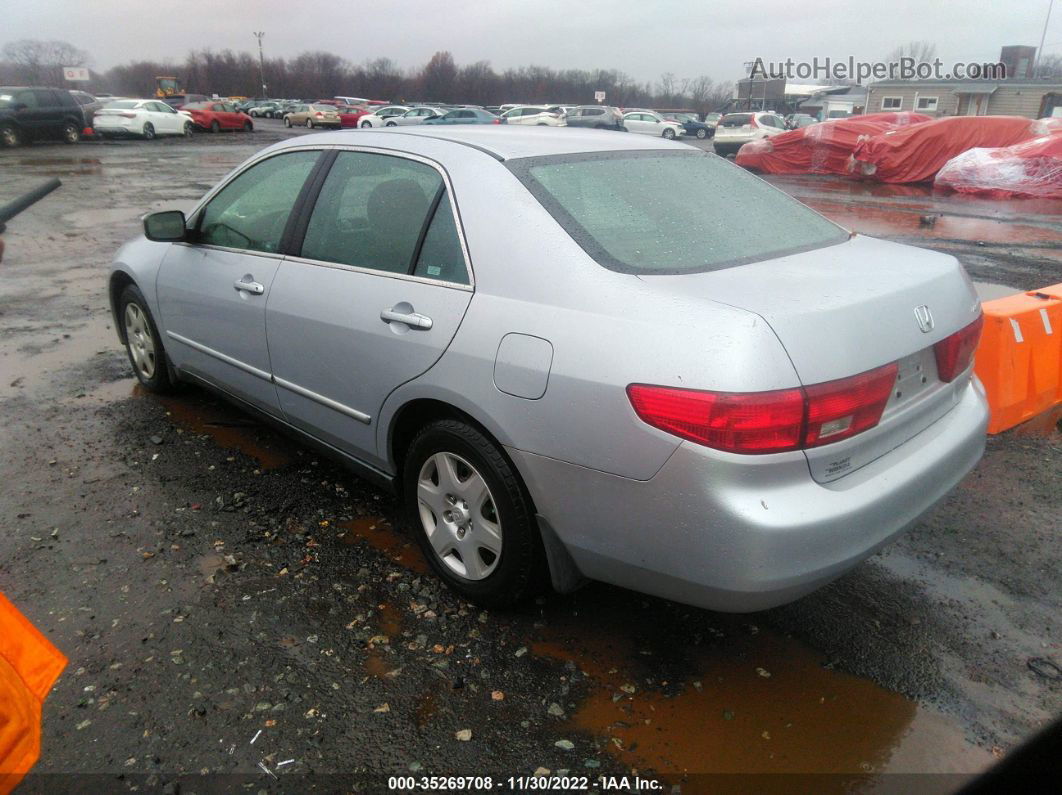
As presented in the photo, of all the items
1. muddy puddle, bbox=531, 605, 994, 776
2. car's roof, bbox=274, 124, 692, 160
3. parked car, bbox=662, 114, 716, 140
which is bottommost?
parked car, bbox=662, 114, 716, 140

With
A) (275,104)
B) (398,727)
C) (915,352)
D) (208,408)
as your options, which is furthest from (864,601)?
(275,104)

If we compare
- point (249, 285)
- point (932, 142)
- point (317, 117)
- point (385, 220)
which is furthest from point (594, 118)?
point (385, 220)

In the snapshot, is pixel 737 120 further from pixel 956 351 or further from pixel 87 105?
pixel 956 351

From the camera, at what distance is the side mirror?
160 inches

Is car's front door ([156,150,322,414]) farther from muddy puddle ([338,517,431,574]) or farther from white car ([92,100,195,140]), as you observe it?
white car ([92,100,195,140])

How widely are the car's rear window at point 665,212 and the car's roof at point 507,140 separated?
7 centimetres

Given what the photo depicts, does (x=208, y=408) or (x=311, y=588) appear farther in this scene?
(x=208, y=408)

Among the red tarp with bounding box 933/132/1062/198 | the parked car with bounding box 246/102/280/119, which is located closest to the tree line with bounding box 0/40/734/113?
the parked car with bounding box 246/102/280/119

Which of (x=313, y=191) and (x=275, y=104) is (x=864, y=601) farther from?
(x=275, y=104)

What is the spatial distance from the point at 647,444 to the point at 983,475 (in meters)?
2.71

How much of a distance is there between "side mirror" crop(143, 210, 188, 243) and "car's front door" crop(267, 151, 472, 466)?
37.6 inches

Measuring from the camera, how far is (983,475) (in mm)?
4004

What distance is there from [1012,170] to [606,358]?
18.6 m

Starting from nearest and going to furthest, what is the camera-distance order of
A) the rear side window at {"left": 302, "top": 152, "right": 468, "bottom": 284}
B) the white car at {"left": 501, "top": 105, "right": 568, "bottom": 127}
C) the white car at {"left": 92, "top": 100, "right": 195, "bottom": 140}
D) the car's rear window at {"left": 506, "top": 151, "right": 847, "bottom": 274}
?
the car's rear window at {"left": 506, "top": 151, "right": 847, "bottom": 274} < the rear side window at {"left": 302, "top": 152, "right": 468, "bottom": 284} < the white car at {"left": 92, "top": 100, "right": 195, "bottom": 140} < the white car at {"left": 501, "top": 105, "right": 568, "bottom": 127}
